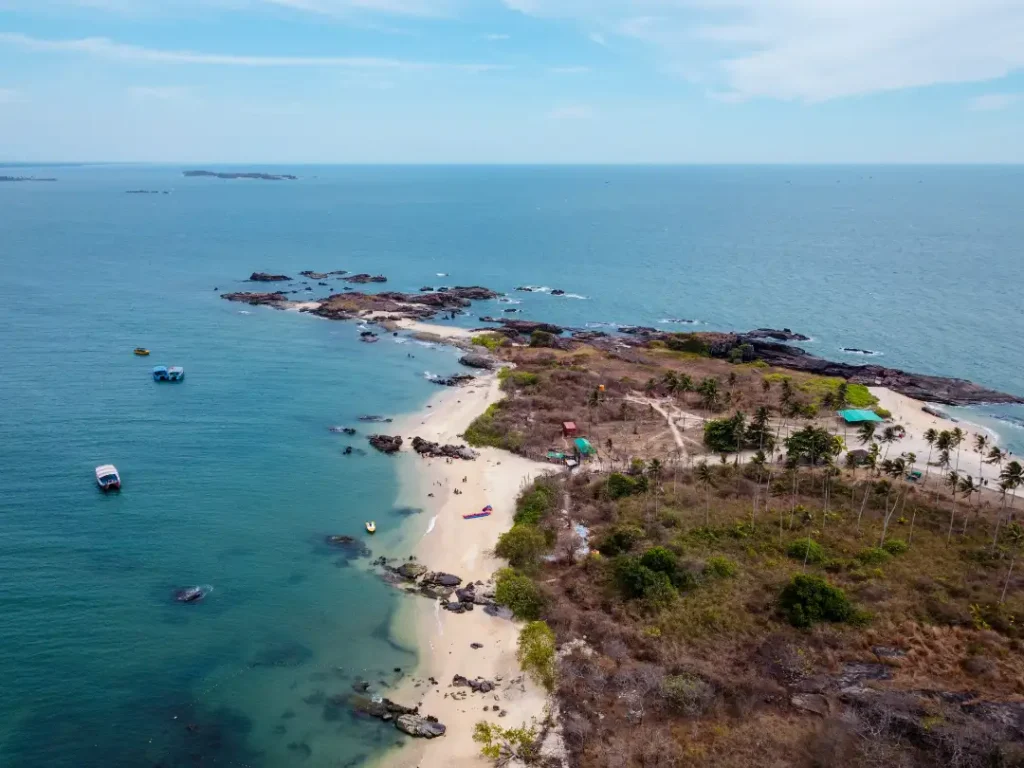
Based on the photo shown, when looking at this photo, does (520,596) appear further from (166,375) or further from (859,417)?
(166,375)

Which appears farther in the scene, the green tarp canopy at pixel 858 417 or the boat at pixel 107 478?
the green tarp canopy at pixel 858 417

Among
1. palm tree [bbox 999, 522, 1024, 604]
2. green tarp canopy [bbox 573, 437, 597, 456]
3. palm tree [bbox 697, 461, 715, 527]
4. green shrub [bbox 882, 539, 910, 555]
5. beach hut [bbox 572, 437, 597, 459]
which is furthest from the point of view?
green tarp canopy [bbox 573, 437, 597, 456]

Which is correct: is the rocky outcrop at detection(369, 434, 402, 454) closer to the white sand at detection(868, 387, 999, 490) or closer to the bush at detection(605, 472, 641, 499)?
the bush at detection(605, 472, 641, 499)

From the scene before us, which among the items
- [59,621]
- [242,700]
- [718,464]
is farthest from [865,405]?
[59,621]

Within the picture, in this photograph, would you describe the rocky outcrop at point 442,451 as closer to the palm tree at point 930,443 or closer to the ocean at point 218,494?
the ocean at point 218,494

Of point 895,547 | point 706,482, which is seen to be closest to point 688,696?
point 895,547

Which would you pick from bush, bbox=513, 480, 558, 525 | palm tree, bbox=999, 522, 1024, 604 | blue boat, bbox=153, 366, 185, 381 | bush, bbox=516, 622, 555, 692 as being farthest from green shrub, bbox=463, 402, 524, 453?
palm tree, bbox=999, 522, 1024, 604

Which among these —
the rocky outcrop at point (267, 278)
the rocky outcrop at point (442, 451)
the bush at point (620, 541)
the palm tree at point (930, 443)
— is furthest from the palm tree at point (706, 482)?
the rocky outcrop at point (267, 278)
